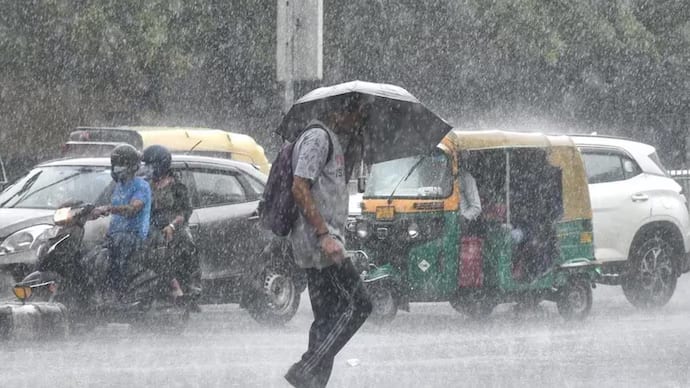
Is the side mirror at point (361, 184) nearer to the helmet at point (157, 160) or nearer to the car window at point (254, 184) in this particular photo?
the car window at point (254, 184)

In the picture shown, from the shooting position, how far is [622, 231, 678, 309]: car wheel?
51.5 ft

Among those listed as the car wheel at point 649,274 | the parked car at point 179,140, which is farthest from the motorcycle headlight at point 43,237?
the car wheel at point 649,274

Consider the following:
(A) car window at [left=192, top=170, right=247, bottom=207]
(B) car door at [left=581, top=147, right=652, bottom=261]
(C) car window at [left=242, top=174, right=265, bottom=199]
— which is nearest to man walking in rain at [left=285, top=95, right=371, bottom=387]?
(A) car window at [left=192, top=170, right=247, bottom=207]

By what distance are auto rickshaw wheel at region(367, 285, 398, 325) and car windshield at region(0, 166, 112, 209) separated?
8.86ft

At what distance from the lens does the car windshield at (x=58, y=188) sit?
12.8 meters

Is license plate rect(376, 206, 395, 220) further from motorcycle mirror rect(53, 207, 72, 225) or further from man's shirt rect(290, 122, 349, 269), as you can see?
man's shirt rect(290, 122, 349, 269)

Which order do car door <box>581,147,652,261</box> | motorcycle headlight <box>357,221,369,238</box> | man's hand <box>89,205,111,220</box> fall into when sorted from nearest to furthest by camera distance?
man's hand <box>89,205,111,220</box> < motorcycle headlight <box>357,221,369,238</box> < car door <box>581,147,652,261</box>

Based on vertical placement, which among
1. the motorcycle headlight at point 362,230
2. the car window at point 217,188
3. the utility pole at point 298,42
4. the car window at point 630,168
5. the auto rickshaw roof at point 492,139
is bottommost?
the motorcycle headlight at point 362,230

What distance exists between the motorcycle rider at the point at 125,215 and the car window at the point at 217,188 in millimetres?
1411

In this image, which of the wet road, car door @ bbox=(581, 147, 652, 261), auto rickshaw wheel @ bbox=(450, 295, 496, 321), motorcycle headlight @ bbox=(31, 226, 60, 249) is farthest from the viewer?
car door @ bbox=(581, 147, 652, 261)

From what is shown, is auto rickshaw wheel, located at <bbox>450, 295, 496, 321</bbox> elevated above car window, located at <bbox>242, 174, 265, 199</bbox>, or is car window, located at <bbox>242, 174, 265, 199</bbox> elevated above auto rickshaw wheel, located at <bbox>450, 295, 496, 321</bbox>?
car window, located at <bbox>242, 174, 265, 199</bbox>

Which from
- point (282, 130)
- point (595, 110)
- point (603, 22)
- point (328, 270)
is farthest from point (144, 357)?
point (595, 110)

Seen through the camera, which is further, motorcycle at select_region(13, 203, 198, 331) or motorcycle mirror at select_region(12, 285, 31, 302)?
motorcycle at select_region(13, 203, 198, 331)

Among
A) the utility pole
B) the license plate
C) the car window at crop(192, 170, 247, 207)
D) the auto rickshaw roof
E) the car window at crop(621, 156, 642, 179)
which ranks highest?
the utility pole
